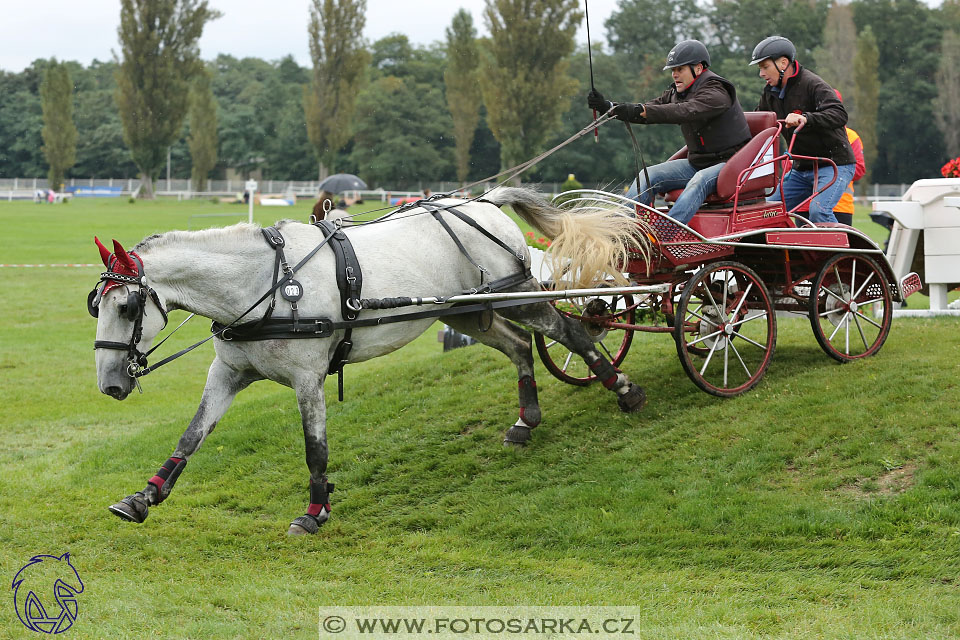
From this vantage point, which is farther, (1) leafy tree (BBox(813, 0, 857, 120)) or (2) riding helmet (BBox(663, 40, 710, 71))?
(1) leafy tree (BBox(813, 0, 857, 120))

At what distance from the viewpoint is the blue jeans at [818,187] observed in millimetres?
8016

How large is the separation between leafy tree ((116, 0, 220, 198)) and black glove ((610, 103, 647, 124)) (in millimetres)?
51795

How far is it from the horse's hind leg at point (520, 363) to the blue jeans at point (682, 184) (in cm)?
143

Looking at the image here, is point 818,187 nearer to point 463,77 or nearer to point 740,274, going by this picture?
point 740,274

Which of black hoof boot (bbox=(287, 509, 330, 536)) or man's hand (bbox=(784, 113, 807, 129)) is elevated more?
man's hand (bbox=(784, 113, 807, 129))

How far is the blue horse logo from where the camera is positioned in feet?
15.5

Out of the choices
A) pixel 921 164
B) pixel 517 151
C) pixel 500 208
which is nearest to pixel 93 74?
pixel 517 151

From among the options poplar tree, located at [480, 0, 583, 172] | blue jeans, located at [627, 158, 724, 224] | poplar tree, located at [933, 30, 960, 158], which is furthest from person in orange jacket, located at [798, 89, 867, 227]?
poplar tree, located at [933, 30, 960, 158]

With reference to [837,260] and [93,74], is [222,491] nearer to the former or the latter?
[837,260]

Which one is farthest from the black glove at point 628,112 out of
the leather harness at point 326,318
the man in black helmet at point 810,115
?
A: the leather harness at point 326,318

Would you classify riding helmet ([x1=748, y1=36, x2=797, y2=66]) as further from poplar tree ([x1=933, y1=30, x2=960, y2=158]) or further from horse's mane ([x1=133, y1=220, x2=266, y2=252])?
poplar tree ([x1=933, y1=30, x2=960, y2=158])

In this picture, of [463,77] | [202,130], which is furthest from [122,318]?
[202,130]

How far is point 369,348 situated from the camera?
6414 mm

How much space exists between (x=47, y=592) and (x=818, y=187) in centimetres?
653
